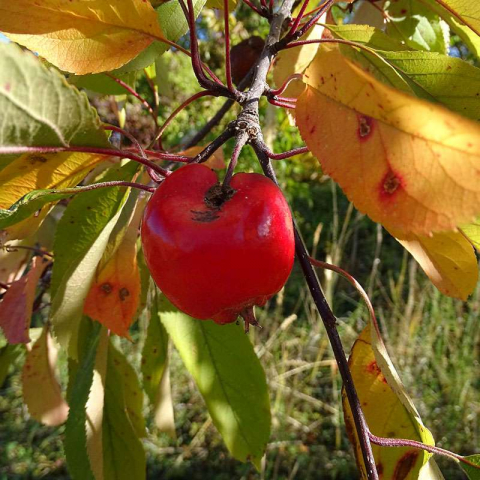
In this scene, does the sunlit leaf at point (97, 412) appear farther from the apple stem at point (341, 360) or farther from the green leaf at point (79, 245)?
the apple stem at point (341, 360)

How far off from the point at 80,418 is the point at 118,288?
255 millimetres

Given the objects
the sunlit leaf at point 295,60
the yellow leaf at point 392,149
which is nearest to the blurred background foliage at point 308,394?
the sunlit leaf at point 295,60

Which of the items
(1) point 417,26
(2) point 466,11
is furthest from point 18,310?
(1) point 417,26

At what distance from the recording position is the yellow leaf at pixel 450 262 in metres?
0.50

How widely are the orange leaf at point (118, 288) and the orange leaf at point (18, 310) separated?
0.10m

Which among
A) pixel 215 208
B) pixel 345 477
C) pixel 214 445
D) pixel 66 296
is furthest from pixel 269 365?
pixel 215 208

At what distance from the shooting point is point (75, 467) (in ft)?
2.69

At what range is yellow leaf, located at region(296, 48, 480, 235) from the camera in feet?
1.02

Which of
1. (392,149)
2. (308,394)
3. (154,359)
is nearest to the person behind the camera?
(392,149)

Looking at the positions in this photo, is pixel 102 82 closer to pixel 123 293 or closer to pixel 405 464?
pixel 123 293

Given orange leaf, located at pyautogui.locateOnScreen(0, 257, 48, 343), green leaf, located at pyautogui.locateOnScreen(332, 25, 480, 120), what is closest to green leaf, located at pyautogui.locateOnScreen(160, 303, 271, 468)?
orange leaf, located at pyautogui.locateOnScreen(0, 257, 48, 343)

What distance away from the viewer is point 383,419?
0.58 metres

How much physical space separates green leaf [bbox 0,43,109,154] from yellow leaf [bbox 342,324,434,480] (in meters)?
0.34

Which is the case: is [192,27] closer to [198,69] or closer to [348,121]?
[198,69]
